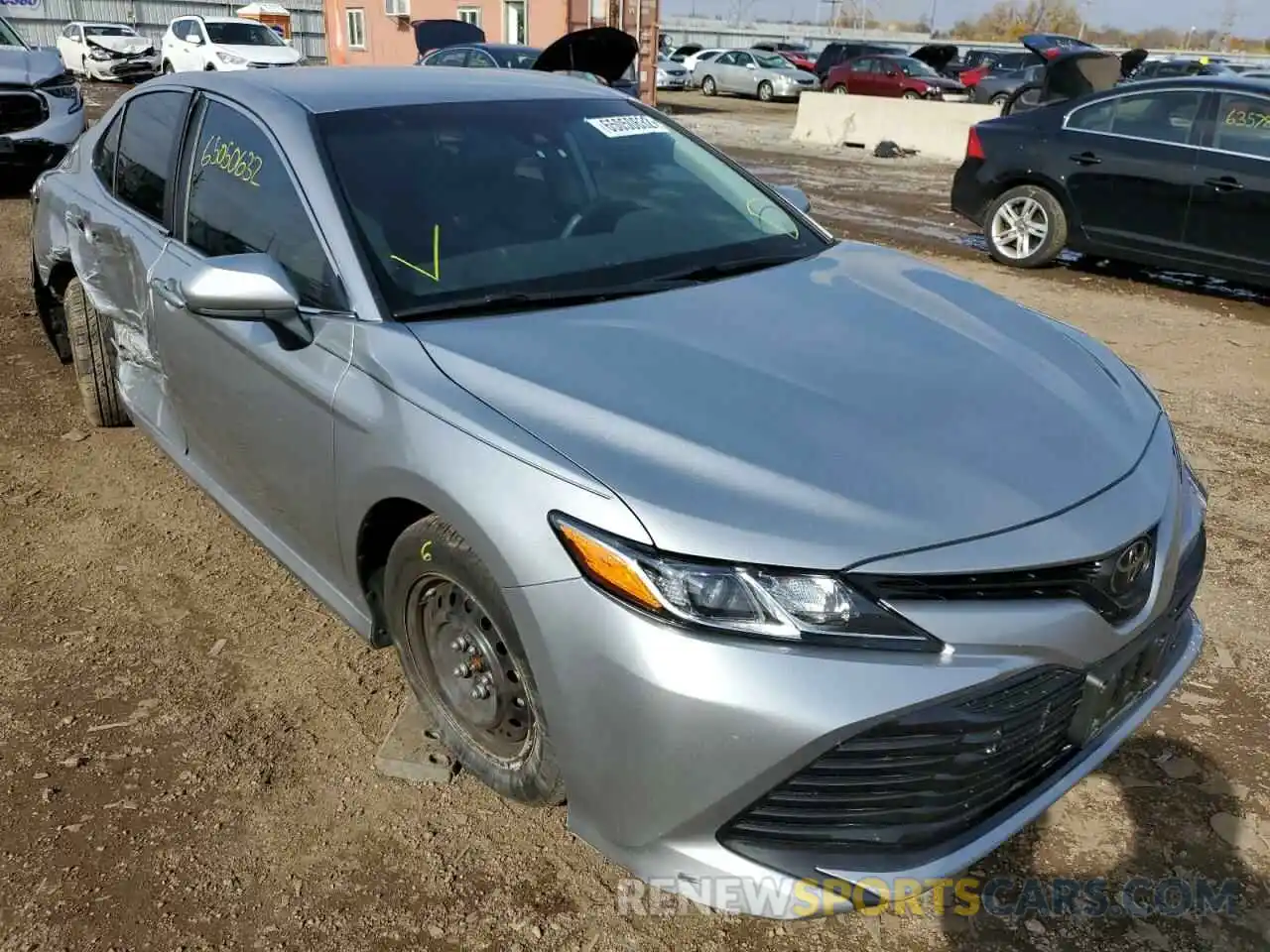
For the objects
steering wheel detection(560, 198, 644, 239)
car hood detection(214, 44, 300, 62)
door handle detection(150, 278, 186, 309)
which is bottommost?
door handle detection(150, 278, 186, 309)

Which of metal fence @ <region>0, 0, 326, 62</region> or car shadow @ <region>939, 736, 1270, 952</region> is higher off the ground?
metal fence @ <region>0, 0, 326, 62</region>

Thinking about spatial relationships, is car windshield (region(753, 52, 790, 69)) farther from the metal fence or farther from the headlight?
the headlight

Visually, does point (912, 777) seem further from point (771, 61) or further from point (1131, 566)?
point (771, 61)

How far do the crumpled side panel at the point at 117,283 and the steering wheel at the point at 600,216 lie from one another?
1552mm

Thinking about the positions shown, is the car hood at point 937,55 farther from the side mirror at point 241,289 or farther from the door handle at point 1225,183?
the side mirror at point 241,289

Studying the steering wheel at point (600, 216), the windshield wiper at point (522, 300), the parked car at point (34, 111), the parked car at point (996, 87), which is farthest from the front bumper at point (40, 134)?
the parked car at point (996, 87)

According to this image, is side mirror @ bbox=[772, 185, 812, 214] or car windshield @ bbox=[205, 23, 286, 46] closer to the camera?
side mirror @ bbox=[772, 185, 812, 214]

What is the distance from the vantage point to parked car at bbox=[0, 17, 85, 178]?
31.9ft

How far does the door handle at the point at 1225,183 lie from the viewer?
713cm

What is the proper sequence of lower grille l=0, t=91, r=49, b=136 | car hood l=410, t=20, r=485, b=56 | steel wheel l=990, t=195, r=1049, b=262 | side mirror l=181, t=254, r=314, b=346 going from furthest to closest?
car hood l=410, t=20, r=485, b=56 → lower grille l=0, t=91, r=49, b=136 → steel wheel l=990, t=195, r=1049, b=262 → side mirror l=181, t=254, r=314, b=346

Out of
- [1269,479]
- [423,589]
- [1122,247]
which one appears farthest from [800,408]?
[1122,247]

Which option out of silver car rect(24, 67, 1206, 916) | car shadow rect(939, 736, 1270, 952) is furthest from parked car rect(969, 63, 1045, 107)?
car shadow rect(939, 736, 1270, 952)

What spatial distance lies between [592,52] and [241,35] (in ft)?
61.2

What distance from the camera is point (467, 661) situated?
2.38m
